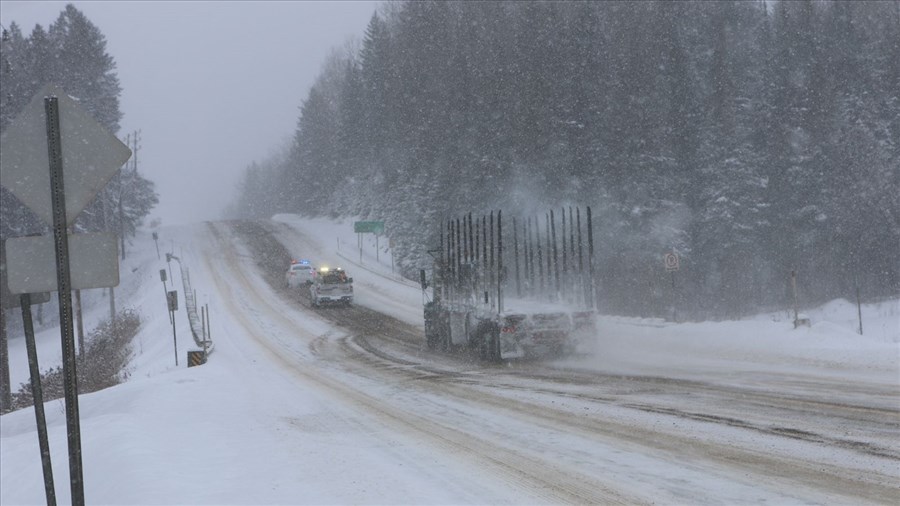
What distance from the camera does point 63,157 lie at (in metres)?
5.41

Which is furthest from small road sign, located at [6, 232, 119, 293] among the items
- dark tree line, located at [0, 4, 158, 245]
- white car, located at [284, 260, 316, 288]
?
dark tree line, located at [0, 4, 158, 245]

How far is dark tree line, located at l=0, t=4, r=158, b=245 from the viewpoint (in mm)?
52094

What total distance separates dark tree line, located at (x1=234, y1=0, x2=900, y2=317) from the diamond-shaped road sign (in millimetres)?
→ 38899

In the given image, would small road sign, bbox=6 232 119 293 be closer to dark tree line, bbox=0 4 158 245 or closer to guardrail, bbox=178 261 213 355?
guardrail, bbox=178 261 213 355

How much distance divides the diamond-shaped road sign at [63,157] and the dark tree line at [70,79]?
166 feet

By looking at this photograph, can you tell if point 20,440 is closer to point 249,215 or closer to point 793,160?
point 793,160

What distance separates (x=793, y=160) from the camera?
4653 cm

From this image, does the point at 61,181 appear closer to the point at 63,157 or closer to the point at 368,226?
the point at 63,157

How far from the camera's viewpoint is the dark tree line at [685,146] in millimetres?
43938

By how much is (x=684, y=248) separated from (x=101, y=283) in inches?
1693

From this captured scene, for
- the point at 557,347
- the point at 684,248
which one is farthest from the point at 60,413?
the point at 684,248

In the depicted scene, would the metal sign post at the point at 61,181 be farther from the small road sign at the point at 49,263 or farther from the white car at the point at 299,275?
the white car at the point at 299,275

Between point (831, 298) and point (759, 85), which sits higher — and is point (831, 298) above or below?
below

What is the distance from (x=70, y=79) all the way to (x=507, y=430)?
2367 inches
